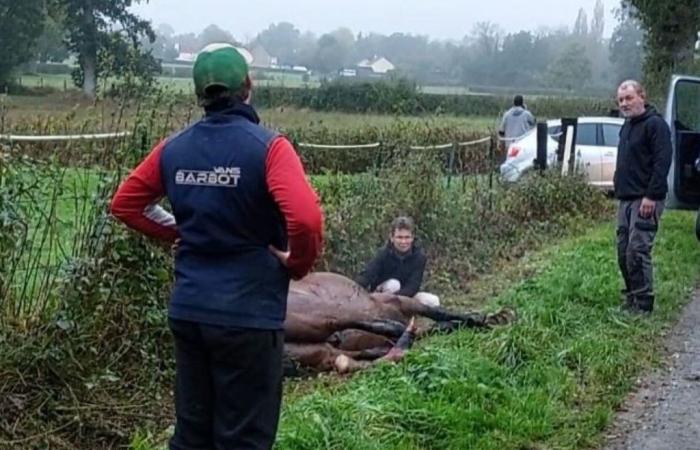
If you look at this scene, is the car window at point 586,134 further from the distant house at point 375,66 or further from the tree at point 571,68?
the tree at point 571,68

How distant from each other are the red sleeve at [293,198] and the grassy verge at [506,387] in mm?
1506

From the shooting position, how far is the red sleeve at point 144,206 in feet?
14.2

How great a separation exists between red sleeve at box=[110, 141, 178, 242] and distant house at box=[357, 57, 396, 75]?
19.5 metres

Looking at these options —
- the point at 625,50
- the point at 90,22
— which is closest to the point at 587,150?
the point at 90,22

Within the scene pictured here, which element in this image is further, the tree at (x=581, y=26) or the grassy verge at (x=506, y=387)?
the tree at (x=581, y=26)

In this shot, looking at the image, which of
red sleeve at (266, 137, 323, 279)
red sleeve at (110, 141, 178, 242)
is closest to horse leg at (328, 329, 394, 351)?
red sleeve at (110, 141, 178, 242)

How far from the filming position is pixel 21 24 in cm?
1914

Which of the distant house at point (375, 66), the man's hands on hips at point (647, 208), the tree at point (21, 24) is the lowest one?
the man's hands on hips at point (647, 208)

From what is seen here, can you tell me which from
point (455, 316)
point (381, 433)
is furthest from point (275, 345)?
point (455, 316)

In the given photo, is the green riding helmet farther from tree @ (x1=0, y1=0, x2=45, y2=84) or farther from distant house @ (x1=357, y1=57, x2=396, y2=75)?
distant house @ (x1=357, y1=57, x2=396, y2=75)

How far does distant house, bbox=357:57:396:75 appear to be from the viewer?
79.3 feet

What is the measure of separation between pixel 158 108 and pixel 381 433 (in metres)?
2.39

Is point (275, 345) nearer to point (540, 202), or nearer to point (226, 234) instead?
point (226, 234)

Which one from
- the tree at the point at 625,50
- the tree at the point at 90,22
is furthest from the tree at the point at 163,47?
the tree at the point at 625,50
